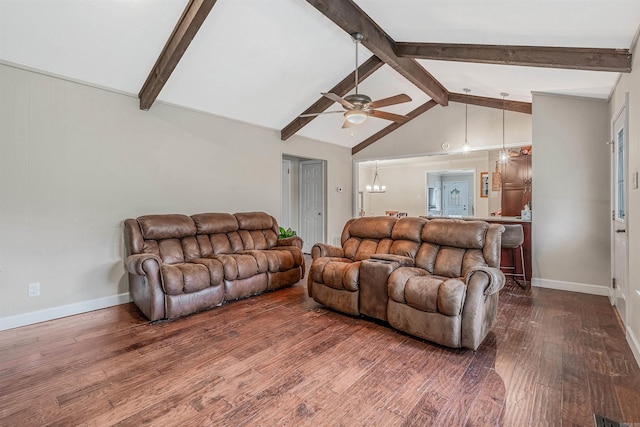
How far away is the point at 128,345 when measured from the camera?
2.69 meters

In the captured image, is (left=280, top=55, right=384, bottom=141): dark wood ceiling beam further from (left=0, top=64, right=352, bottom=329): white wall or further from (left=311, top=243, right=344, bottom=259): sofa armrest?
(left=311, top=243, right=344, bottom=259): sofa armrest

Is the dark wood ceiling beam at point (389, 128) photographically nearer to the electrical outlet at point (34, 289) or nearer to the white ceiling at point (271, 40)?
the white ceiling at point (271, 40)

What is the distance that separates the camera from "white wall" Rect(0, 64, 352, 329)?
3.08m

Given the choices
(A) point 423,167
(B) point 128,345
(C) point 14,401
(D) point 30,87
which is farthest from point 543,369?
(A) point 423,167

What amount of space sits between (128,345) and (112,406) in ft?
2.92

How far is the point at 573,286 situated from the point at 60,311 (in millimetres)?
6151

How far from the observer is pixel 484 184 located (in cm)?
838

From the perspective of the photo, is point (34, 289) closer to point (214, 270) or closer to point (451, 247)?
point (214, 270)

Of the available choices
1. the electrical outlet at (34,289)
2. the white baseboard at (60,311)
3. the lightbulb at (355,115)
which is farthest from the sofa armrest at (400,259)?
the electrical outlet at (34,289)

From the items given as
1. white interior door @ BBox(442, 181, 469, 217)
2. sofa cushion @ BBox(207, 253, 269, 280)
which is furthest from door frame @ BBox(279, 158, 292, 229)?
white interior door @ BBox(442, 181, 469, 217)

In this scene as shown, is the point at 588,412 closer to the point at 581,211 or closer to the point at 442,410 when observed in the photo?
the point at 442,410

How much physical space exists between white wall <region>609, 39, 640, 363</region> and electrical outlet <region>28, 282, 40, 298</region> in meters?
5.24

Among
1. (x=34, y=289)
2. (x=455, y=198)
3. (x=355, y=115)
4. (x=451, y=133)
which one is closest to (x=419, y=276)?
(x=355, y=115)

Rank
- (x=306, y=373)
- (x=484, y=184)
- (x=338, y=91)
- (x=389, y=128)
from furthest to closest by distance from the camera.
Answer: (x=484, y=184) < (x=389, y=128) < (x=338, y=91) < (x=306, y=373)
